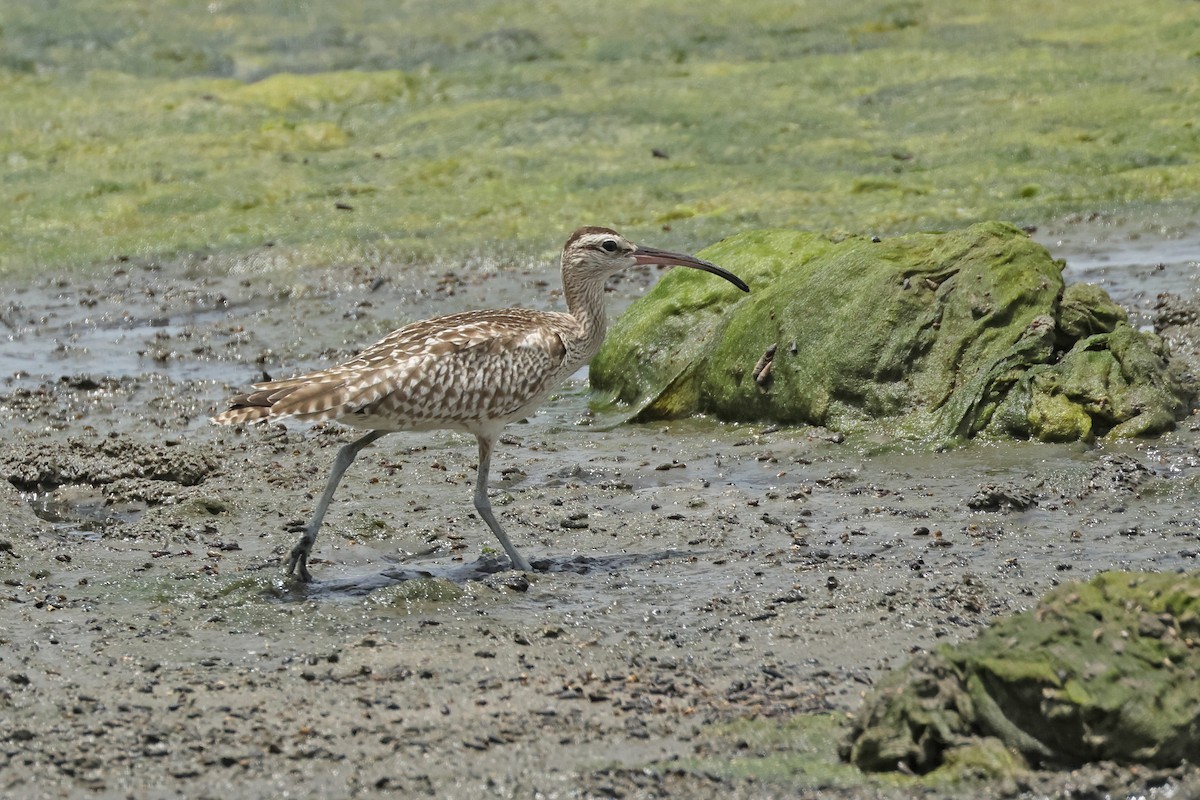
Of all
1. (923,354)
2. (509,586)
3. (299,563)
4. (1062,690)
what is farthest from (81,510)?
(1062,690)

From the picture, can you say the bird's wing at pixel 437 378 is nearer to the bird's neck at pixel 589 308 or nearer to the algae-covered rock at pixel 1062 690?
the bird's neck at pixel 589 308

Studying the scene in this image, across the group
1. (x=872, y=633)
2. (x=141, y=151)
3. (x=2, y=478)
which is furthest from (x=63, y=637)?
(x=141, y=151)

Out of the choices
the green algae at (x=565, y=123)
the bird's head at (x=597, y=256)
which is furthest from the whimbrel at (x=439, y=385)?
the green algae at (x=565, y=123)

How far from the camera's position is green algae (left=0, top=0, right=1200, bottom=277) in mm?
14375

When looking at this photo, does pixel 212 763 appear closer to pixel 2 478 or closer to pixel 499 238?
pixel 2 478

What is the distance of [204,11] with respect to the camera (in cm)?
2212

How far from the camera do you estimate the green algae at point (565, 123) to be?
1438 centimetres

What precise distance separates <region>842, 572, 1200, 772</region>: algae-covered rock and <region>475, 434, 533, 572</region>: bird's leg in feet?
8.03

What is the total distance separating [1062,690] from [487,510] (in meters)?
3.20

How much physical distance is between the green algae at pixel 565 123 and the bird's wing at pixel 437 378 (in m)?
6.51

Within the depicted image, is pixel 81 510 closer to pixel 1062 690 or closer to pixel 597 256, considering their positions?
pixel 597 256

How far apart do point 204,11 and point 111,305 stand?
10.5 metres

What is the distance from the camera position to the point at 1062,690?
4.27 m

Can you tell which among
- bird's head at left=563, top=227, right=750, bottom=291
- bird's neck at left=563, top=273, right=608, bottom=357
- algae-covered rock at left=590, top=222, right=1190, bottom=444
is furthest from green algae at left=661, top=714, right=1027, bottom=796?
algae-covered rock at left=590, top=222, right=1190, bottom=444
